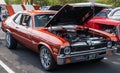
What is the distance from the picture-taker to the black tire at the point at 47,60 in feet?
22.1

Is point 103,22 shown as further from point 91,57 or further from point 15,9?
point 15,9

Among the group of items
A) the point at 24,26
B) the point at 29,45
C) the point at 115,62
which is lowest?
the point at 115,62

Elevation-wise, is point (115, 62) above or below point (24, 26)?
below

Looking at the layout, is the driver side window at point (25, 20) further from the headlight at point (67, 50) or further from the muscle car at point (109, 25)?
the headlight at point (67, 50)

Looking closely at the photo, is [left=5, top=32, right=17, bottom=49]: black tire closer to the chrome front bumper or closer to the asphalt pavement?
the asphalt pavement

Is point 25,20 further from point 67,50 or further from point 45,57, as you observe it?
point 67,50

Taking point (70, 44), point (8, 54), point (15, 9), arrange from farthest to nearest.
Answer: point (15, 9)
point (8, 54)
point (70, 44)

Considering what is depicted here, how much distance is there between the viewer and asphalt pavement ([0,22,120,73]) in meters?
7.04

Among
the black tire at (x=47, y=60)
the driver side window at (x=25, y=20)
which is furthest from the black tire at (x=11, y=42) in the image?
the black tire at (x=47, y=60)

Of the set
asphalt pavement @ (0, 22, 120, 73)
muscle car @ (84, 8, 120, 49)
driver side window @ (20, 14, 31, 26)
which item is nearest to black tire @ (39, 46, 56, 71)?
asphalt pavement @ (0, 22, 120, 73)

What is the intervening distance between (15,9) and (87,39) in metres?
6.73

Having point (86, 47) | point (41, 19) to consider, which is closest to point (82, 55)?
point (86, 47)

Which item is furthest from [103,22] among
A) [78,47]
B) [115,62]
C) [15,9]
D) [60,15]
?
[15,9]

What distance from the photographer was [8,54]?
885cm
